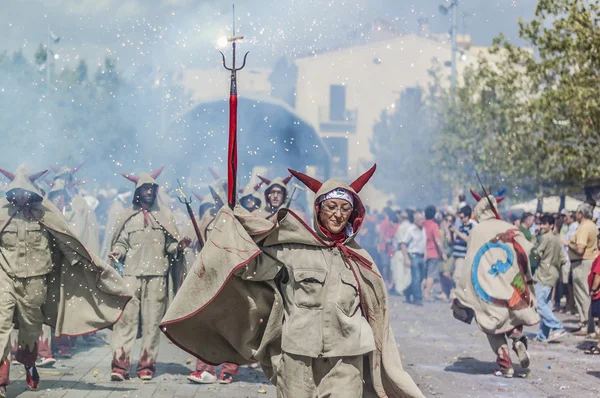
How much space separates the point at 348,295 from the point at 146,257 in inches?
222

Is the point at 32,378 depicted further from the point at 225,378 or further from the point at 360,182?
the point at 360,182

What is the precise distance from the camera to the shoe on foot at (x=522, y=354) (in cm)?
1170

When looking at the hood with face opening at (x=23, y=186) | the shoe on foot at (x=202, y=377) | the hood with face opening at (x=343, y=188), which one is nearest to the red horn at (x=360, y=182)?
the hood with face opening at (x=343, y=188)

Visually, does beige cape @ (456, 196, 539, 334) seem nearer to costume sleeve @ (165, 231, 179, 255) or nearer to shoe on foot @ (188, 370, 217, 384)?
shoe on foot @ (188, 370, 217, 384)

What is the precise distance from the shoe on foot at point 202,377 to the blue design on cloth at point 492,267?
10.6 ft

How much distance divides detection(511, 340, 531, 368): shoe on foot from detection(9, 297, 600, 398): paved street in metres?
0.19

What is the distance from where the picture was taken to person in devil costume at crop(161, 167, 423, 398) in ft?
20.4

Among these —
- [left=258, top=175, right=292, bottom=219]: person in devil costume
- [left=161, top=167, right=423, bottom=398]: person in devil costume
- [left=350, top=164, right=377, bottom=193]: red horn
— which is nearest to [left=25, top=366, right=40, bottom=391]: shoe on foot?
[left=258, top=175, right=292, bottom=219]: person in devil costume

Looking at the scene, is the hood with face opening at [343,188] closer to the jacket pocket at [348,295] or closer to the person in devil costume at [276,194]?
the jacket pocket at [348,295]

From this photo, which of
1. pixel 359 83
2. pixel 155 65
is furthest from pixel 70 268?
pixel 359 83

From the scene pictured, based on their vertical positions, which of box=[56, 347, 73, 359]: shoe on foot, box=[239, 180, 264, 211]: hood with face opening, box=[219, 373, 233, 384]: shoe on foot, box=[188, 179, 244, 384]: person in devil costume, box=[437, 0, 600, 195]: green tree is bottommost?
box=[56, 347, 73, 359]: shoe on foot

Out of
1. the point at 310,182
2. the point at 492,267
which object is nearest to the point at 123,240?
the point at 492,267

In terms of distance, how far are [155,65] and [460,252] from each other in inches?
316

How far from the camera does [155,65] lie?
23531 millimetres
